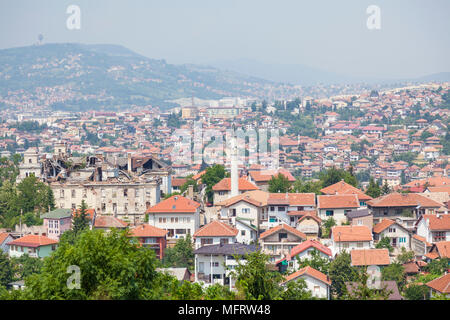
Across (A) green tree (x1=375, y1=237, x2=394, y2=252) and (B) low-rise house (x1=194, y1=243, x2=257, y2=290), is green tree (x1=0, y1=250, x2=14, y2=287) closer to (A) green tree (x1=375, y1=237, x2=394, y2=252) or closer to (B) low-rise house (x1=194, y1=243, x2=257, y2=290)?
(B) low-rise house (x1=194, y1=243, x2=257, y2=290)

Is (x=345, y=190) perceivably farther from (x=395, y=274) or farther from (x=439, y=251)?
(x=395, y=274)

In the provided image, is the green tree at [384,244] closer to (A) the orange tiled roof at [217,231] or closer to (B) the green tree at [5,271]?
(A) the orange tiled roof at [217,231]

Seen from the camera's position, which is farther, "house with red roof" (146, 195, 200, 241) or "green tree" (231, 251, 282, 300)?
"house with red roof" (146, 195, 200, 241)

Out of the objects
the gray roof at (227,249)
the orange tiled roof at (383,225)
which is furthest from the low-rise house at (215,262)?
the orange tiled roof at (383,225)

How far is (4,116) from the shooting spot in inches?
4705

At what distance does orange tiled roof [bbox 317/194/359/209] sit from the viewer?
60.7 ft

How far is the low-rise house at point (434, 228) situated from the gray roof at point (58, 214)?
9276mm

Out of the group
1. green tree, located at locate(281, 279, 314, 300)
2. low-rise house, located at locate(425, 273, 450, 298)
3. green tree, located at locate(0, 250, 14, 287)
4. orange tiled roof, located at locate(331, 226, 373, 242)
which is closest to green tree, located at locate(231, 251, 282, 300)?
green tree, located at locate(281, 279, 314, 300)

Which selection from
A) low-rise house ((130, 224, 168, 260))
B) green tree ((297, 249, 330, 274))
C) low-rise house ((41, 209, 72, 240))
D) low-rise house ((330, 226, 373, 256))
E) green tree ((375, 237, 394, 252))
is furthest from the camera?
low-rise house ((41, 209, 72, 240))

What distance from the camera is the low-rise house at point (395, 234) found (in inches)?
677

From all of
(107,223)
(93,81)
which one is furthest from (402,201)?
(93,81)

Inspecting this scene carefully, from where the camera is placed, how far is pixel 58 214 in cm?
1861

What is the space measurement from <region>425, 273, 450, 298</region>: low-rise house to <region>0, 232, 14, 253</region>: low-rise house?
1056 cm
